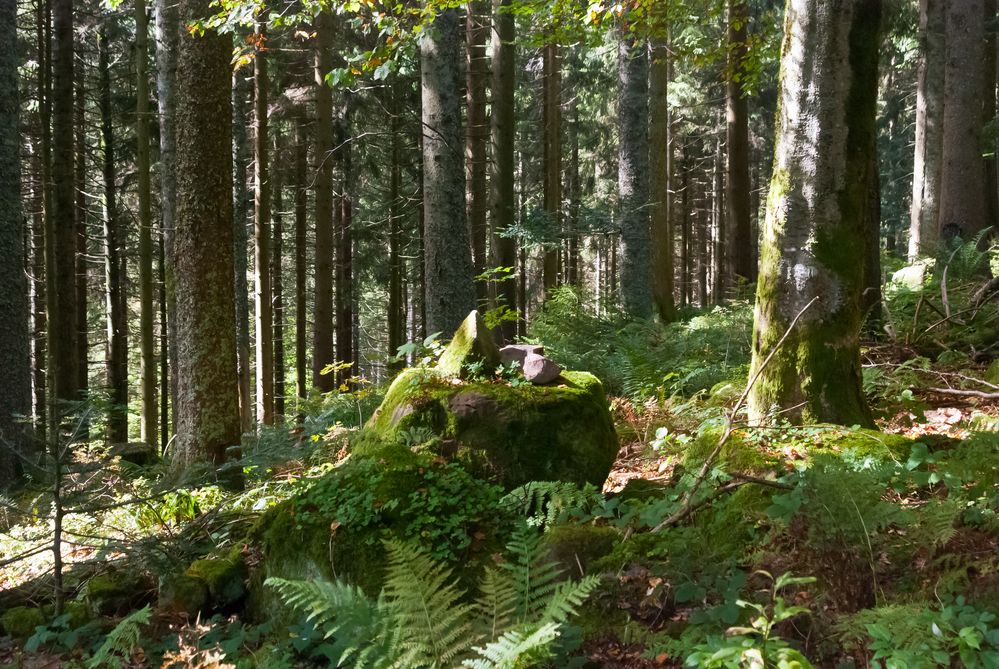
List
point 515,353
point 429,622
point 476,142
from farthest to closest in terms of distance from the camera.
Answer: point 476,142, point 515,353, point 429,622

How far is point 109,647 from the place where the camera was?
3.51 m

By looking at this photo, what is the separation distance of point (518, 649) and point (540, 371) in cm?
279

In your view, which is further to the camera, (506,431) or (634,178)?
(634,178)

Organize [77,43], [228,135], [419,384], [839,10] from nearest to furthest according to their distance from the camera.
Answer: [839,10], [419,384], [228,135], [77,43]

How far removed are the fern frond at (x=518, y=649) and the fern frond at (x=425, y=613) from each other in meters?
0.22

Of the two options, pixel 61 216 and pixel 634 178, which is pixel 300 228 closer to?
pixel 61 216

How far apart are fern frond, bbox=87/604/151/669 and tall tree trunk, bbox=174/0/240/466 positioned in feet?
9.88

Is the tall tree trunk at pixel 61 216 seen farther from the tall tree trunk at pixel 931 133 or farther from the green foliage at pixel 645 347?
the tall tree trunk at pixel 931 133

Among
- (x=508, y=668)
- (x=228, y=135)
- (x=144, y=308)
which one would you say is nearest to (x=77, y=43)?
(x=144, y=308)

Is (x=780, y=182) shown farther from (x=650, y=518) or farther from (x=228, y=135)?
(x=228, y=135)

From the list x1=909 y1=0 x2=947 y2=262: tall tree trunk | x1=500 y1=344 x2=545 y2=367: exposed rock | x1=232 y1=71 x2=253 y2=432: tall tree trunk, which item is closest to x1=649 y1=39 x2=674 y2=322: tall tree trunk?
x1=909 y1=0 x2=947 y2=262: tall tree trunk

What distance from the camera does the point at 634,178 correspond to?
11.9 metres

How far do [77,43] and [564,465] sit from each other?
56.4 ft

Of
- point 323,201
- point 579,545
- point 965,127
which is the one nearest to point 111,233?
point 323,201
